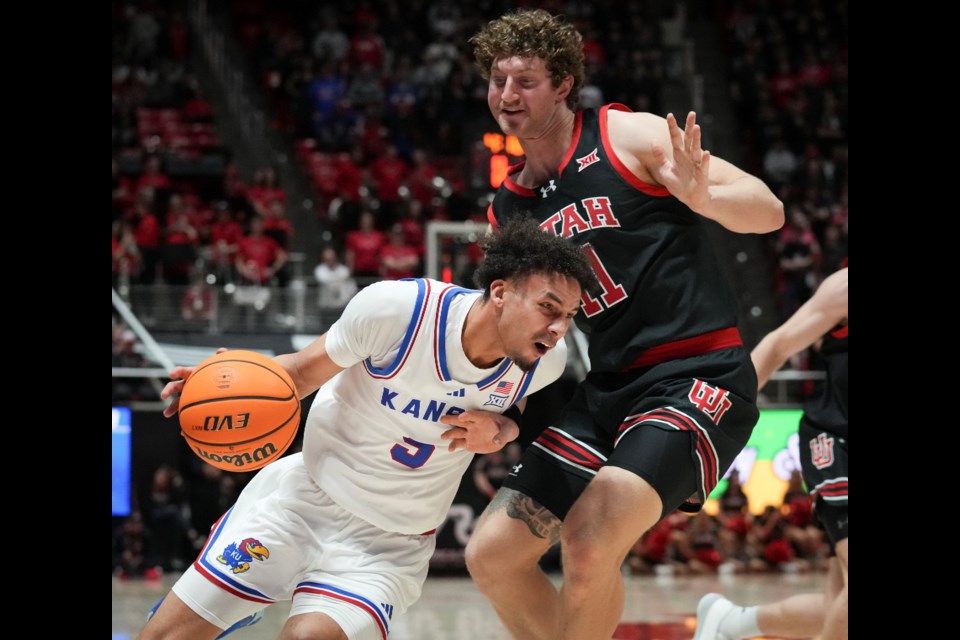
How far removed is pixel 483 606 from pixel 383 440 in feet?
16.5

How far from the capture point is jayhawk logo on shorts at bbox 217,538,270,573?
4.20m

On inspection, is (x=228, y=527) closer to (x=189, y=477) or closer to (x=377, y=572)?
(x=377, y=572)

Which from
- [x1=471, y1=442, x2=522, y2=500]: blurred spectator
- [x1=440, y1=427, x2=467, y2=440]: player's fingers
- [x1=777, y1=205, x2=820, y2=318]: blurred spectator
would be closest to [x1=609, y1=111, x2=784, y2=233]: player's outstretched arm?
[x1=440, y1=427, x2=467, y2=440]: player's fingers

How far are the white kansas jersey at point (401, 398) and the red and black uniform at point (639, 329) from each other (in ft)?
0.83

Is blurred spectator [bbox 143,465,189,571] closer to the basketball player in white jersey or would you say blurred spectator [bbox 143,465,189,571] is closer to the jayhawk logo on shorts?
the basketball player in white jersey

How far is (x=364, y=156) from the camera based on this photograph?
17.1m

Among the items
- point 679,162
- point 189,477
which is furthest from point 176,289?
point 679,162

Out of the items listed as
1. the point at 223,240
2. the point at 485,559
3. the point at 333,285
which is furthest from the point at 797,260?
the point at 485,559

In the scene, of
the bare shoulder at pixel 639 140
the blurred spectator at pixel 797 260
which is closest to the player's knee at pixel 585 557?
the bare shoulder at pixel 639 140

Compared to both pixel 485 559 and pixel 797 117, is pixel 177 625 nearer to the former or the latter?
pixel 485 559

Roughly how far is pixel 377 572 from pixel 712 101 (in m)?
16.7

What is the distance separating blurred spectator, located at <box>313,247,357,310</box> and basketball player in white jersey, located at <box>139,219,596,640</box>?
22.4ft

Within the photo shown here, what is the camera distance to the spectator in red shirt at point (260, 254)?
508 inches
